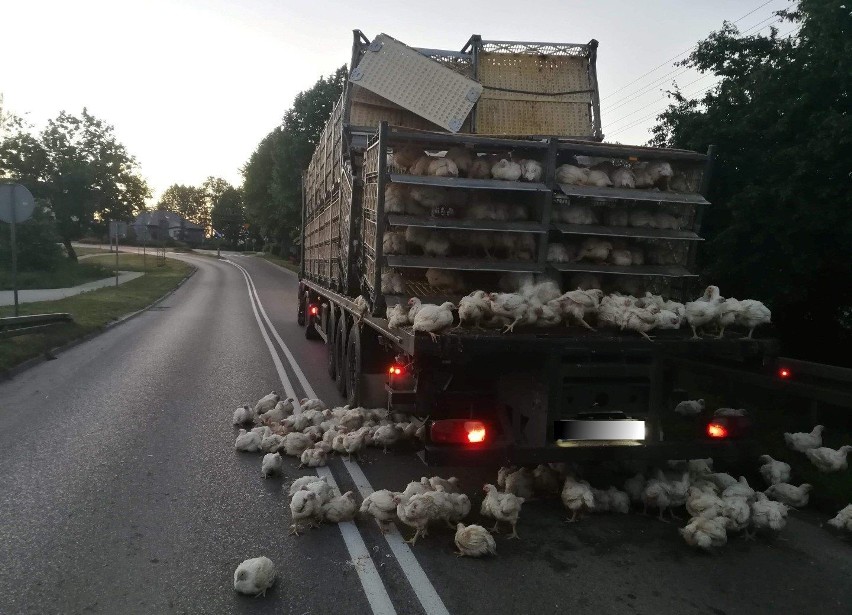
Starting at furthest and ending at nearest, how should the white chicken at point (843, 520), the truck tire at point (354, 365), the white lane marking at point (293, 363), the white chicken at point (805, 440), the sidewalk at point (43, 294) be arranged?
the sidewalk at point (43, 294) < the white lane marking at point (293, 363) < the truck tire at point (354, 365) < the white chicken at point (805, 440) < the white chicken at point (843, 520)

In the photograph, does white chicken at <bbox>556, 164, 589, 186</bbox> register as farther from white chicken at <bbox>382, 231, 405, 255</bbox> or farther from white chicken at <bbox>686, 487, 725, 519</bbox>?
white chicken at <bbox>686, 487, 725, 519</bbox>

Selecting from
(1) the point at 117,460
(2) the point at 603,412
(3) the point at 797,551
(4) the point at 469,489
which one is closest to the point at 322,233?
(1) the point at 117,460

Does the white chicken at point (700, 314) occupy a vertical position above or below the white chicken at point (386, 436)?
above

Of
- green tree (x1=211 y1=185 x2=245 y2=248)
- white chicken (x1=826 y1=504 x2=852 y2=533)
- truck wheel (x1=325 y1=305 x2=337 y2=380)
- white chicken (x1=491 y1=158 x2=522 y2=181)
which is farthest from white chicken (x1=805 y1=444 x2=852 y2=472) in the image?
green tree (x1=211 y1=185 x2=245 y2=248)

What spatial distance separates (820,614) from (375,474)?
358cm

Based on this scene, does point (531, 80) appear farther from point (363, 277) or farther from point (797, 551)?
point (797, 551)

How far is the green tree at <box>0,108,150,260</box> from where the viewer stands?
45812 millimetres

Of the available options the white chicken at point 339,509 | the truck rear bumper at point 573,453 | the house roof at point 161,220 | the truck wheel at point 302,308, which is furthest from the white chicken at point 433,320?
the house roof at point 161,220

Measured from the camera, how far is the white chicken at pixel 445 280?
5.95 m

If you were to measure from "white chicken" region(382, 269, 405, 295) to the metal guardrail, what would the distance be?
1084 cm

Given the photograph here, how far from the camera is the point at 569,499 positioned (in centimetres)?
498

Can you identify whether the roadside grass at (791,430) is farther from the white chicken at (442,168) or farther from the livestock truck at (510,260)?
the white chicken at (442,168)

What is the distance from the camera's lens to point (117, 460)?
20.8 ft

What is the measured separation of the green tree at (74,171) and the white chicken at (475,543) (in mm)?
46054
